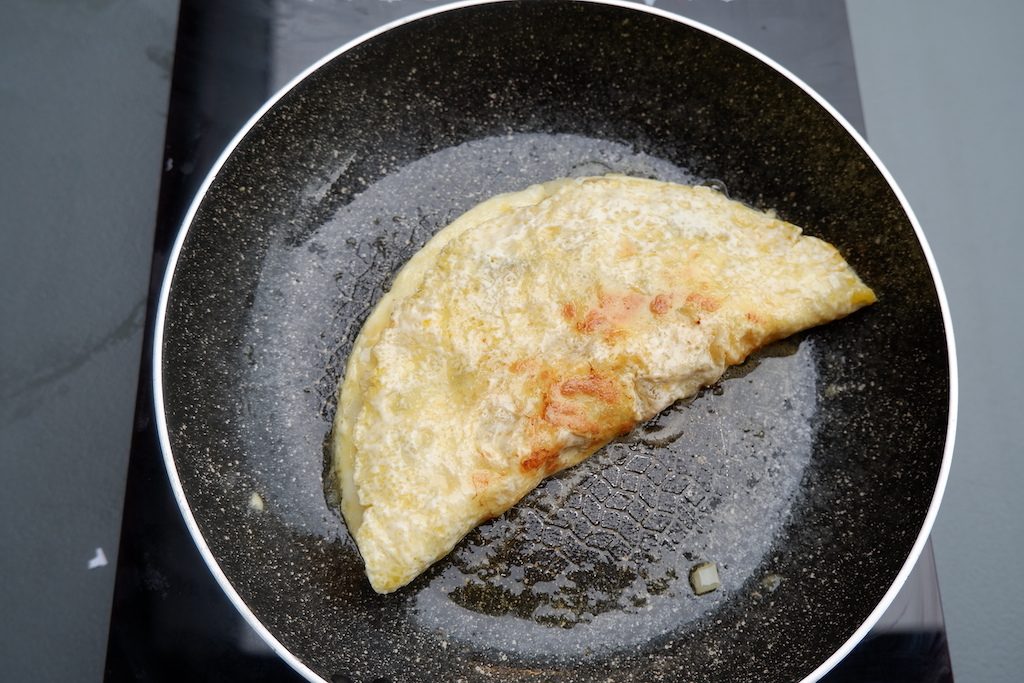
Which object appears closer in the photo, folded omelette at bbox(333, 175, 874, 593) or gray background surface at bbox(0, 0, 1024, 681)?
folded omelette at bbox(333, 175, 874, 593)

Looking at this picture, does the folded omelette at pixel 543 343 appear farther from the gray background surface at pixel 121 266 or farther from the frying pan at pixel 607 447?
the gray background surface at pixel 121 266

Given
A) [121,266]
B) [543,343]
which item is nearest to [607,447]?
[543,343]

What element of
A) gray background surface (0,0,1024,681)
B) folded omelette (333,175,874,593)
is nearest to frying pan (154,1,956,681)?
folded omelette (333,175,874,593)

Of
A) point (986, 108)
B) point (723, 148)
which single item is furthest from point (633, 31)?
point (986, 108)

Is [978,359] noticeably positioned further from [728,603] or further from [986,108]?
[728,603]

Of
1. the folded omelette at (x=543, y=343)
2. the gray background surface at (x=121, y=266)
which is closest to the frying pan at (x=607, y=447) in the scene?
the folded omelette at (x=543, y=343)

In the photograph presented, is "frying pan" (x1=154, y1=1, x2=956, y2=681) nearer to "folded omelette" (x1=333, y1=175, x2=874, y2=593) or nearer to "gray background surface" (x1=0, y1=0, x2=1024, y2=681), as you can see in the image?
"folded omelette" (x1=333, y1=175, x2=874, y2=593)
